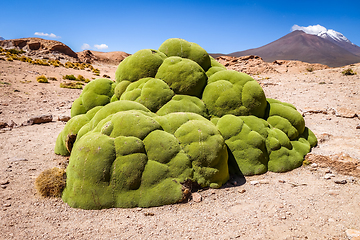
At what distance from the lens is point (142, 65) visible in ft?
20.9

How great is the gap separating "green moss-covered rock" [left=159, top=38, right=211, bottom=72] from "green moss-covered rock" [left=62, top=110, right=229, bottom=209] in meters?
2.75

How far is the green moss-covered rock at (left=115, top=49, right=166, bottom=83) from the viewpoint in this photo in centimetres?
631

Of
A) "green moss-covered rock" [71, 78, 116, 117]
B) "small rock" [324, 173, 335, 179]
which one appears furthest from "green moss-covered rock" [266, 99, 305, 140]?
"green moss-covered rock" [71, 78, 116, 117]

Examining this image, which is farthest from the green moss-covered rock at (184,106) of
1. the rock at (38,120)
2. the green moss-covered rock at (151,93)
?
the rock at (38,120)

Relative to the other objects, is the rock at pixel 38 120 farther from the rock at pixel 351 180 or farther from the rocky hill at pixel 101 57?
the rocky hill at pixel 101 57

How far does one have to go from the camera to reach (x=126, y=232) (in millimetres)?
3332

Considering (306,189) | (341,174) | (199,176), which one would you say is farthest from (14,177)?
(341,174)

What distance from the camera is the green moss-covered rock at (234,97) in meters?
6.06

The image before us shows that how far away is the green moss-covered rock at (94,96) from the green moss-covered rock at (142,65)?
1.83ft

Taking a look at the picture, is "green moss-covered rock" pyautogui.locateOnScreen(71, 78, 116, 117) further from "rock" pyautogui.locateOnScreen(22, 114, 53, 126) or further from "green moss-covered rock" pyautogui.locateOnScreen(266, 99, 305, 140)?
"green moss-covered rock" pyautogui.locateOnScreen(266, 99, 305, 140)

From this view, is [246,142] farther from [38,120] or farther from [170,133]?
[38,120]

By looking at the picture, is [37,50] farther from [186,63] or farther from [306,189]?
[306,189]

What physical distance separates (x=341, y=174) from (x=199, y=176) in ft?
11.5

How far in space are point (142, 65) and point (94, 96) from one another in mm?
1743
